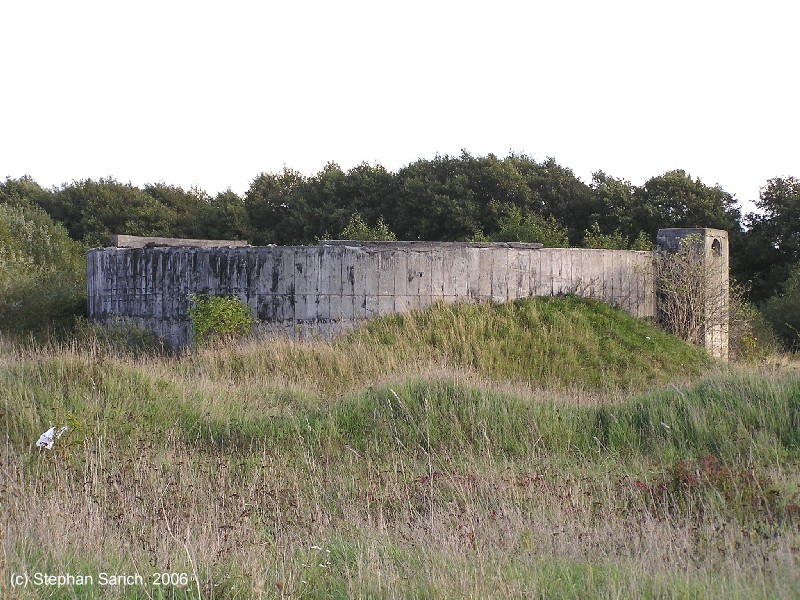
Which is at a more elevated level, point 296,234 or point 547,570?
point 296,234

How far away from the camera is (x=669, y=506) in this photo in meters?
6.80

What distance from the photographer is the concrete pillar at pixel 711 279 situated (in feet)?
58.4

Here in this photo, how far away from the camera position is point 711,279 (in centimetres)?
1791

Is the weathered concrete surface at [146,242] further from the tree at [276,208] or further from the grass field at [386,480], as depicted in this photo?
the tree at [276,208]

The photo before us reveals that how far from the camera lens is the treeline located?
30781mm

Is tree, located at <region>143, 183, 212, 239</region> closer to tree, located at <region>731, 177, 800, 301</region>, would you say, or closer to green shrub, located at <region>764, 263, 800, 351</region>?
tree, located at <region>731, 177, 800, 301</region>

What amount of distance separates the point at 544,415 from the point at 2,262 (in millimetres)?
17451

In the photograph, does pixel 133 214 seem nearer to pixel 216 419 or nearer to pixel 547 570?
pixel 216 419

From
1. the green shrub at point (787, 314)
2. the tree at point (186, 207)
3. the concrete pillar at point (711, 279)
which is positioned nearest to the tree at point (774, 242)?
the green shrub at point (787, 314)

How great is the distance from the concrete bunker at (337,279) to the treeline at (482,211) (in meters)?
8.35

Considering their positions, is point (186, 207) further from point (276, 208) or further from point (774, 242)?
point (774, 242)

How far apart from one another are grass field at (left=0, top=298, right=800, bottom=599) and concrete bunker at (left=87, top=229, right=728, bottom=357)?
1.73 metres

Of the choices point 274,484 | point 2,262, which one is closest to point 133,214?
point 2,262

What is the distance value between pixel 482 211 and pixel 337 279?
1809 cm
